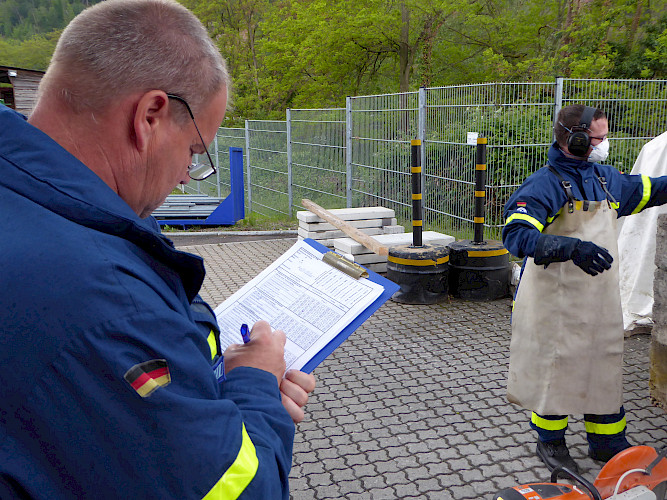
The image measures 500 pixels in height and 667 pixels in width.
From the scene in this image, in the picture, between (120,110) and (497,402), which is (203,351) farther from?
(497,402)

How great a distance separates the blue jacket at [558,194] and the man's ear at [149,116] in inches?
98.2

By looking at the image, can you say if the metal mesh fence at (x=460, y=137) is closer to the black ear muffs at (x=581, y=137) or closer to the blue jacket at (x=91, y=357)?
the black ear muffs at (x=581, y=137)

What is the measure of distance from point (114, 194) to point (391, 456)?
2998mm

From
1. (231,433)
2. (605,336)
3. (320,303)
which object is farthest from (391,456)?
(231,433)

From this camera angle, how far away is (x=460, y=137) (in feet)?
25.2

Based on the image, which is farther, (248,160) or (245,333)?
(248,160)

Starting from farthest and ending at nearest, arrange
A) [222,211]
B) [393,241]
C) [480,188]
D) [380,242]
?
[222,211], [393,241], [380,242], [480,188]

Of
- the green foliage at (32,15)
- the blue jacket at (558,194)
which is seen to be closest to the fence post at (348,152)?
the blue jacket at (558,194)

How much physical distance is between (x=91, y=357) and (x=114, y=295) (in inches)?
3.8

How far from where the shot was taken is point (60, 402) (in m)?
0.88

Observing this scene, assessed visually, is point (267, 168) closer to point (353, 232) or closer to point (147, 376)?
point (353, 232)

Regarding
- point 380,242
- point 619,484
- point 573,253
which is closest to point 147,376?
point 619,484

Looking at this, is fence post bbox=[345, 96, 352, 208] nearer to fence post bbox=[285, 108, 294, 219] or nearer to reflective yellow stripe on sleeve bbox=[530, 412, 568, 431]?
fence post bbox=[285, 108, 294, 219]

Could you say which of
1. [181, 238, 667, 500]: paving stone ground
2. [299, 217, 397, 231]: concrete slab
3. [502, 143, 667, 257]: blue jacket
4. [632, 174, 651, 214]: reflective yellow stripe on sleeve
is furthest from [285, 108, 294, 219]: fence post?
[632, 174, 651, 214]: reflective yellow stripe on sleeve
